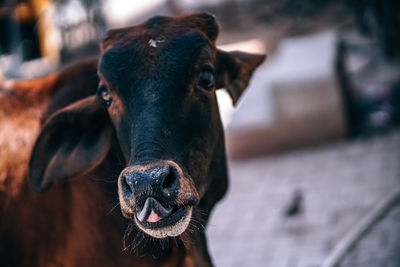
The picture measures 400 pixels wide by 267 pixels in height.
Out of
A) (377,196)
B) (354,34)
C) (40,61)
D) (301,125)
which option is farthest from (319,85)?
(40,61)

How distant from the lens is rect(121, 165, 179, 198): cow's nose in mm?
2398

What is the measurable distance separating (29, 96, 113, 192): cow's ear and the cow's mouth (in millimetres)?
816

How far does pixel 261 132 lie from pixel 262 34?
782cm

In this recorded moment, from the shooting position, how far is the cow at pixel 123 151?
105 inches

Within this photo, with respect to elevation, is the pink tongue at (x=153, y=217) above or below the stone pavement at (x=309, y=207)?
above

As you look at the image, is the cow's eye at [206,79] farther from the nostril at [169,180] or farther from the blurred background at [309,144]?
the blurred background at [309,144]

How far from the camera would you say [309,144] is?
9.48 metres

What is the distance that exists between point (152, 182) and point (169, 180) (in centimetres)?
14

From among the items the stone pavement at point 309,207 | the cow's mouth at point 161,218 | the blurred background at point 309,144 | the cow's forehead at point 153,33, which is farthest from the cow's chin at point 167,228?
the stone pavement at point 309,207

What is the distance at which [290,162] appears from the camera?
909 cm

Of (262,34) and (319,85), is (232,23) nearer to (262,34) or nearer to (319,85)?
(262,34)

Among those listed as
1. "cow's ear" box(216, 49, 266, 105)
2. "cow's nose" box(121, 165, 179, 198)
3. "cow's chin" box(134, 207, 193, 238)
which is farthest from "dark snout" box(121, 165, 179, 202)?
"cow's ear" box(216, 49, 266, 105)

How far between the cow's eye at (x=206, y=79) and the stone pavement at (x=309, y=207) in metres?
3.17

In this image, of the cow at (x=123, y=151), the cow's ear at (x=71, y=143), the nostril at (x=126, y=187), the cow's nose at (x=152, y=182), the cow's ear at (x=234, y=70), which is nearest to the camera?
the cow's nose at (x=152, y=182)
